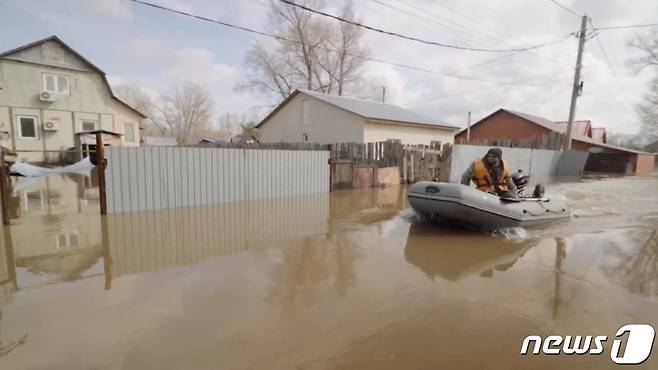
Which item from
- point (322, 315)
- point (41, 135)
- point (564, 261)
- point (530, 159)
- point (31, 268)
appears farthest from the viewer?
point (41, 135)

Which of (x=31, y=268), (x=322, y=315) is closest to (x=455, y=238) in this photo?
(x=322, y=315)

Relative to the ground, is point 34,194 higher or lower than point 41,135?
lower

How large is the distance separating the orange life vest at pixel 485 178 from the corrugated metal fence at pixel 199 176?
4.83 m

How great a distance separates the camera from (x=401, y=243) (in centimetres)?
592

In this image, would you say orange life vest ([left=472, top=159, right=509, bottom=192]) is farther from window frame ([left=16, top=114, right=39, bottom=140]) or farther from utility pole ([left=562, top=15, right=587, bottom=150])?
window frame ([left=16, top=114, right=39, bottom=140])

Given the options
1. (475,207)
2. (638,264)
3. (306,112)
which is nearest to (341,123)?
(306,112)

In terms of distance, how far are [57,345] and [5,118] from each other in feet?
75.9

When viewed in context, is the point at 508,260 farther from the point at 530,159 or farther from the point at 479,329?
the point at 530,159

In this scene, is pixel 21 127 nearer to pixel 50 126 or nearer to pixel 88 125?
pixel 50 126

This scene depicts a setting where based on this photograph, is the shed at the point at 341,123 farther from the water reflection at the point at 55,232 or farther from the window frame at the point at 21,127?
the window frame at the point at 21,127

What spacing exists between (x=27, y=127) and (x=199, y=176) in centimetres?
1874

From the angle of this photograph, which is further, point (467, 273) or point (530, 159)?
point (530, 159)

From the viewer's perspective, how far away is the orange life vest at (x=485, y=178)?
6.96m

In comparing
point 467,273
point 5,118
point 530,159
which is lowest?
point 467,273
